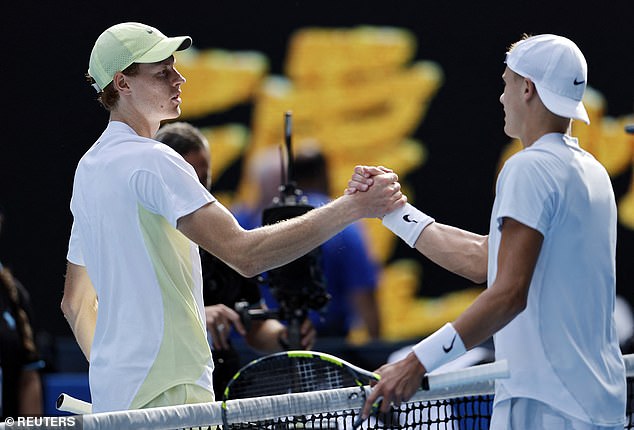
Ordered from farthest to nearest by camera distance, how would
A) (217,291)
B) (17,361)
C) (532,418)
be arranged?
(17,361) < (217,291) < (532,418)

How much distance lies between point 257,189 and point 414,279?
1.06m

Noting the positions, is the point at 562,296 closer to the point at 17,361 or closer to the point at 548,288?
the point at 548,288

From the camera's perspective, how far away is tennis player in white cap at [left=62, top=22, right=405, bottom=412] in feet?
10.5

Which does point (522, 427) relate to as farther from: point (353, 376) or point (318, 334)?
point (318, 334)

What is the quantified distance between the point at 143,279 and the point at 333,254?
3.26m

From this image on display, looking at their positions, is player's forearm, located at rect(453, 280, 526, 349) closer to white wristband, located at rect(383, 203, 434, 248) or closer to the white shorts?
the white shorts

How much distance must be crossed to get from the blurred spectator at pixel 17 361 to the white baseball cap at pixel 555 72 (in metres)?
3.41

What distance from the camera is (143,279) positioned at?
3.22 metres

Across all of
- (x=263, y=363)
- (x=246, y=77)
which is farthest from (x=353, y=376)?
(x=246, y=77)

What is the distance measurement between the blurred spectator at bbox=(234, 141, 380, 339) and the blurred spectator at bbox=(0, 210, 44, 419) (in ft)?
4.20

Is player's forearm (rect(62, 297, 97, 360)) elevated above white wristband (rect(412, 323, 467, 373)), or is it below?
below

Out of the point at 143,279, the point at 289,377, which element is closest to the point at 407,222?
the point at 289,377

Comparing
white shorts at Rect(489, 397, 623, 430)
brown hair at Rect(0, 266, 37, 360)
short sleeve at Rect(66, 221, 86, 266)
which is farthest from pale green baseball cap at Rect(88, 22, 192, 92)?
brown hair at Rect(0, 266, 37, 360)

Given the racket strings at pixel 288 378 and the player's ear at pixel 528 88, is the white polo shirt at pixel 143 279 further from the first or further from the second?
the player's ear at pixel 528 88
